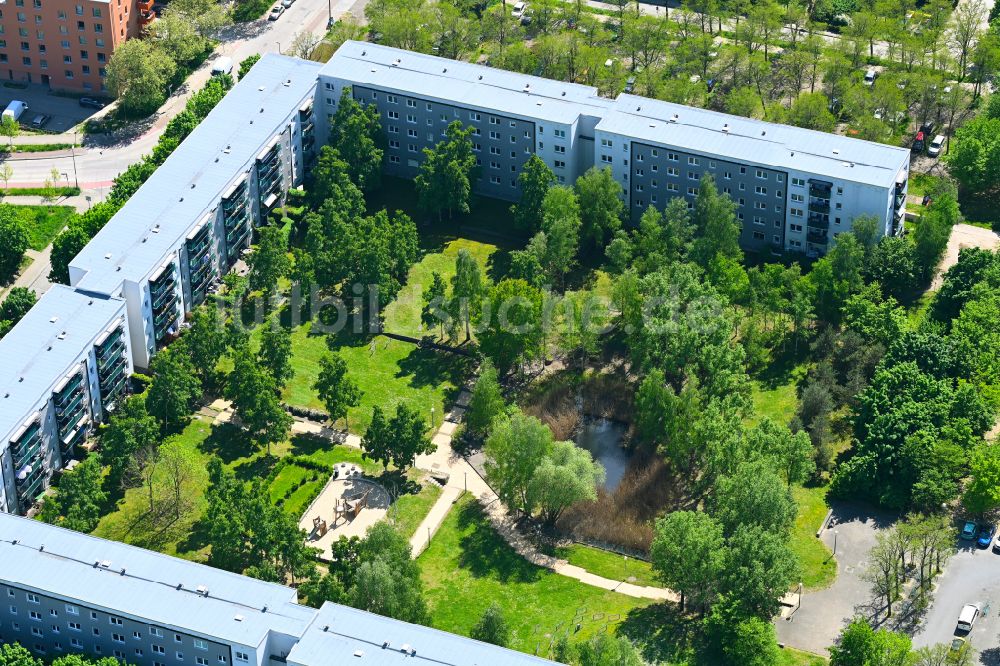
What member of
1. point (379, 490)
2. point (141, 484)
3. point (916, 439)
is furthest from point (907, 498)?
point (141, 484)

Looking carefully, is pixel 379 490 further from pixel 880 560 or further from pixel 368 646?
pixel 880 560

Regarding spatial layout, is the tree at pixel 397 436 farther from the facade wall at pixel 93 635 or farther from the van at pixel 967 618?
the van at pixel 967 618

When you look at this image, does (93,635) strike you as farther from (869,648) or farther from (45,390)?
(869,648)

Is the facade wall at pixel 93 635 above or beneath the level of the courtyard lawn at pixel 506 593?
above

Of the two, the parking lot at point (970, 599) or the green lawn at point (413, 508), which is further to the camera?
the green lawn at point (413, 508)

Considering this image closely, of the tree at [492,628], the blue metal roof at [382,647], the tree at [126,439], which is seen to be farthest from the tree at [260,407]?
the tree at [492,628]
